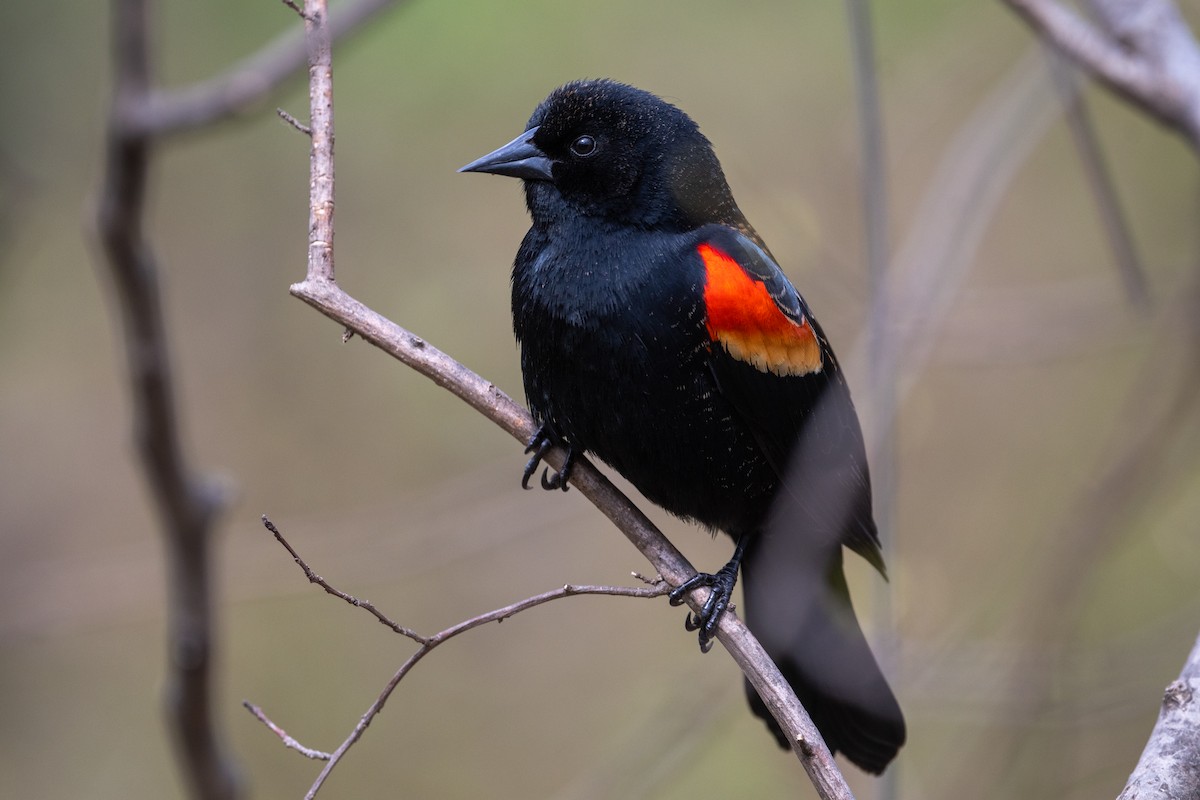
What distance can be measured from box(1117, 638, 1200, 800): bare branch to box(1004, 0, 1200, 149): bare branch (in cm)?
150

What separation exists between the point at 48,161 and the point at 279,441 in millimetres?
1500

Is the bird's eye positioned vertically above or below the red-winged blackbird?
above

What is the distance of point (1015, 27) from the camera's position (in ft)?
17.1

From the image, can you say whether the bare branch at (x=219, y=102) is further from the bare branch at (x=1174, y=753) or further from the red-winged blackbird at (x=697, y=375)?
the bare branch at (x=1174, y=753)

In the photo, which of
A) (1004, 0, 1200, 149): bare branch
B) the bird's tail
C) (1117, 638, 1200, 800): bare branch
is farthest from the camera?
(1004, 0, 1200, 149): bare branch

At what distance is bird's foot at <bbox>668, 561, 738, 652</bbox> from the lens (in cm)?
238

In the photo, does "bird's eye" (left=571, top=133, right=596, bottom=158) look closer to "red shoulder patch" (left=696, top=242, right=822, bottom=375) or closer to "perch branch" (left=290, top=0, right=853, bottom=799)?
"red shoulder patch" (left=696, top=242, right=822, bottom=375)

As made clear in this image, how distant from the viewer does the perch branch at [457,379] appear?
1934 millimetres

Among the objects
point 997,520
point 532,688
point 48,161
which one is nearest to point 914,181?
point 997,520

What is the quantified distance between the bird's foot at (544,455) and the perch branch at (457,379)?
129 millimetres

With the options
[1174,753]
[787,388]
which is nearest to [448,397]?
[787,388]

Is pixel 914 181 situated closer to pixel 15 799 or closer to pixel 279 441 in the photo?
pixel 279 441

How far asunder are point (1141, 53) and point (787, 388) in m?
1.31

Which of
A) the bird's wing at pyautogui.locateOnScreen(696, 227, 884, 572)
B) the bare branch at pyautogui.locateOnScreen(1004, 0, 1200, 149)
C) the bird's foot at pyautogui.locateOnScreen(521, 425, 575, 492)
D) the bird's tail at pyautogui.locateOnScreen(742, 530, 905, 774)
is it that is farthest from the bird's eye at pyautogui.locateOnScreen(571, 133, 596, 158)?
the bare branch at pyautogui.locateOnScreen(1004, 0, 1200, 149)
